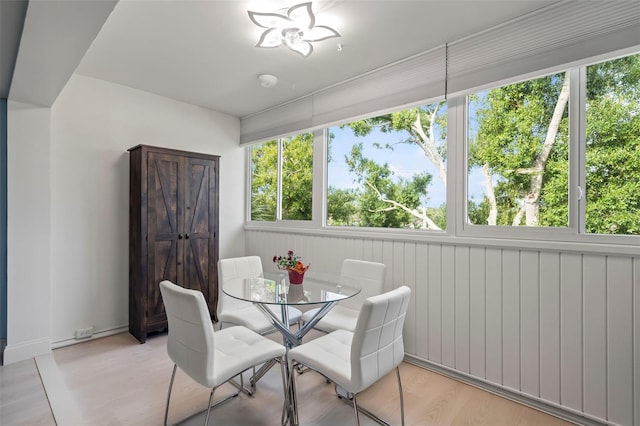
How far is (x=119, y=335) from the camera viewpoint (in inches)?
124

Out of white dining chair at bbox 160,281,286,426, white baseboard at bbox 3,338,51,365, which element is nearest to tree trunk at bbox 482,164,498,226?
white dining chair at bbox 160,281,286,426

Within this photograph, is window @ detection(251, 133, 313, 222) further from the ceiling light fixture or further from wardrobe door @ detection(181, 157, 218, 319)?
the ceiling light fixture

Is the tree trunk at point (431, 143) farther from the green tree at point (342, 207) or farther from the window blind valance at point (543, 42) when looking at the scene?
the green tree at point (342, 207)

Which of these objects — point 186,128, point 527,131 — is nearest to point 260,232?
point 186,128

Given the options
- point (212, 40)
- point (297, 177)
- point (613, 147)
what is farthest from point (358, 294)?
point (212, 40)

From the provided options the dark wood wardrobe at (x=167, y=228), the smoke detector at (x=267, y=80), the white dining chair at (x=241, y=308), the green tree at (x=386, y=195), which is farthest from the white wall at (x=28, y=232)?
the green tree at (x=386, y=195)

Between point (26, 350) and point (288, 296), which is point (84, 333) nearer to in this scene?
point (26, 350)

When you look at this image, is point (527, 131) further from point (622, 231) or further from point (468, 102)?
point (622, 231)

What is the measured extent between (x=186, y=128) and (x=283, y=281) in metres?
2.49

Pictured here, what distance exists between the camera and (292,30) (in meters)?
2.02

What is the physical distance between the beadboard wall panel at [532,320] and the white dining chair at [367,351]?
87 centimetres

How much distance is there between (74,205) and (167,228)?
853mm

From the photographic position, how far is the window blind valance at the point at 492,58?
5.78ft

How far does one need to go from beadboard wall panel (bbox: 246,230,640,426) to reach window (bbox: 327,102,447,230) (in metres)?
0.32
